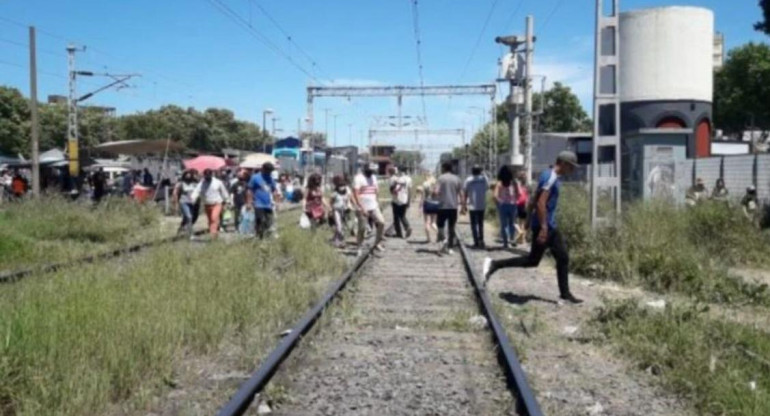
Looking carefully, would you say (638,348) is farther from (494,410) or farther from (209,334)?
(209,334)

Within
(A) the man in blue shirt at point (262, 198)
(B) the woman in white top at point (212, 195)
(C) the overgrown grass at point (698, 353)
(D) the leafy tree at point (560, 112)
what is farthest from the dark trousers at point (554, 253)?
(D) the leafy tree at point (560, 112)

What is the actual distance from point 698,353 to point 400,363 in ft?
8.45

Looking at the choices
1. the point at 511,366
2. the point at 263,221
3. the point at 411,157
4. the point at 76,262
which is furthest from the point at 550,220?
the point at 411,157

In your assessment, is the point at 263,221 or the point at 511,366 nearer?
the point at 511,366

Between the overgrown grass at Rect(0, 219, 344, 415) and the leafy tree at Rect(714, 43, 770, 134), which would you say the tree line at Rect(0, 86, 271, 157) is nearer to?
the leafy tree at Rect(714, 43, 770, 134)

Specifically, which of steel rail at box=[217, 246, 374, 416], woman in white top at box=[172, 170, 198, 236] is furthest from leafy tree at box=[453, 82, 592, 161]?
steel rail at box=[217, 246, 374, 416]

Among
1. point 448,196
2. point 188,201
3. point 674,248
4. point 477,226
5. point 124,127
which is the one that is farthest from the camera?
point 124,127

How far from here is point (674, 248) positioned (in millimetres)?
13164

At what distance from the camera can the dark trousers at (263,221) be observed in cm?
1700

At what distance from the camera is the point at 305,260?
14.0 meters

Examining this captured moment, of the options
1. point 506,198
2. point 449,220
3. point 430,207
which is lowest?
point 449,220

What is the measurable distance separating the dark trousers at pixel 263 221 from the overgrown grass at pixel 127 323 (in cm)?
434

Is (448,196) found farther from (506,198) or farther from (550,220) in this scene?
(550,220)

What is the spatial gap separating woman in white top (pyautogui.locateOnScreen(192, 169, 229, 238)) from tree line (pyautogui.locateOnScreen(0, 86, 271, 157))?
229 feet
